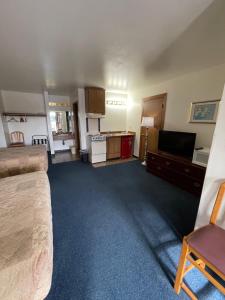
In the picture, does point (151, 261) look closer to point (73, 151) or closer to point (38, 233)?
point (38, 233)

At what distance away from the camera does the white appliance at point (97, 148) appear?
4094mm

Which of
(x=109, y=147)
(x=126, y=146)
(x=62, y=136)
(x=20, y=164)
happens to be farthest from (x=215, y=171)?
(x=62, y=136)

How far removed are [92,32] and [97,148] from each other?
2992 millimetres

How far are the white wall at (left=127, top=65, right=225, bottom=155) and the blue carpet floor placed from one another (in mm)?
1386

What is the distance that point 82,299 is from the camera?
1.06 m

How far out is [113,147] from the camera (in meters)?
4.51

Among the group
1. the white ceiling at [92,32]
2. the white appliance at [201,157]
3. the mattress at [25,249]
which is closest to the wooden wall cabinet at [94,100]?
the white ceiling at [92,32]

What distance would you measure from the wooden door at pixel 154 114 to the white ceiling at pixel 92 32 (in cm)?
115

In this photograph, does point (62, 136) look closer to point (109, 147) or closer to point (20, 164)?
point (109, 147)

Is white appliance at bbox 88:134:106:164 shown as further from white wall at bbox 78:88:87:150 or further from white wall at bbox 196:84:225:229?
white wall at bbox 196:84:225:229

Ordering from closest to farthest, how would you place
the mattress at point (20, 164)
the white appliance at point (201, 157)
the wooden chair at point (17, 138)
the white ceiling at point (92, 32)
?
the white ceiling at point (92, 32) < the mattress at point (20, 164) < the white appliance at point (201, 157) < the wooden chair at point (17, 138)

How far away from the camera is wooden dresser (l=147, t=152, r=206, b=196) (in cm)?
241

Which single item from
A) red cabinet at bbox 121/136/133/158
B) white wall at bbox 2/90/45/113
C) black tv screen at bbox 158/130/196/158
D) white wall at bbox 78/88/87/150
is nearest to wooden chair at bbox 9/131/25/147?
white wall at bbox 2/90/45/113

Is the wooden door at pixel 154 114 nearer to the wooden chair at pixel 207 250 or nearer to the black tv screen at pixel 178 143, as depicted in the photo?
the black tv screen at pixel 178 143
